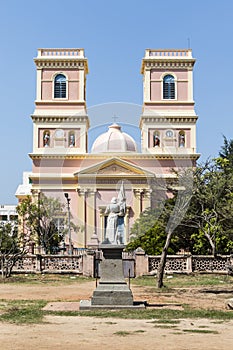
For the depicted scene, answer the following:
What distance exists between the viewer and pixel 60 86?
50.2 meters

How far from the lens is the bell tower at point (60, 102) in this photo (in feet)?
161

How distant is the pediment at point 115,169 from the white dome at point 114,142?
2750 millimetres

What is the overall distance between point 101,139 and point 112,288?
37686mm

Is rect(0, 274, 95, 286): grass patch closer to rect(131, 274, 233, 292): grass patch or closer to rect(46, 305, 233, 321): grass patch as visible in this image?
rect(131, 274, 233, 292): grass patch

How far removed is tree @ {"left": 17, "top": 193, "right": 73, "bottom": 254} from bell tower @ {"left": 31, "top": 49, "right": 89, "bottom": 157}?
29.2ft

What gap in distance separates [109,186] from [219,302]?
102ft

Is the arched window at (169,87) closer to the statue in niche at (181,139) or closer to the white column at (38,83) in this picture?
the statue in niche at (181,139)

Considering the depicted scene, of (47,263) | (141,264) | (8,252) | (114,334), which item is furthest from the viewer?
(47,263)

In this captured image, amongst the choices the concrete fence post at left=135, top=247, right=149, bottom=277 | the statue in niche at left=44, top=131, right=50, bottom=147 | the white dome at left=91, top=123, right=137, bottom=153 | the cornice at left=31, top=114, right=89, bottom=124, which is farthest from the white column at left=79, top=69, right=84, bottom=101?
the concrete fence post at left=135, top=247, right=149, bottom=277

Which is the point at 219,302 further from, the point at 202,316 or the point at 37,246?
the point at 37,246

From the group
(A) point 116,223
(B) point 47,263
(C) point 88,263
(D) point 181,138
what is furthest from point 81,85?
(A) point 116,223

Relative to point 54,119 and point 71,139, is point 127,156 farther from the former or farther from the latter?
point 54,119

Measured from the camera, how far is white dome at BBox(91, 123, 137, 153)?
49781 millimetres

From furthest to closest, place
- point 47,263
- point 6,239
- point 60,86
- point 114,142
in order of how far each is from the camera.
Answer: point 114,142
point 60,86
point 6,239
point 47,263
